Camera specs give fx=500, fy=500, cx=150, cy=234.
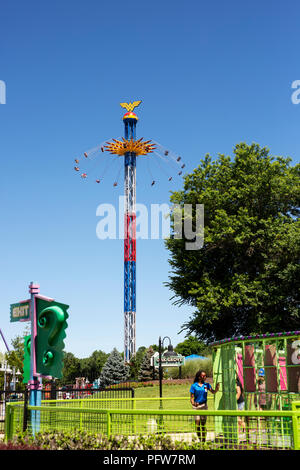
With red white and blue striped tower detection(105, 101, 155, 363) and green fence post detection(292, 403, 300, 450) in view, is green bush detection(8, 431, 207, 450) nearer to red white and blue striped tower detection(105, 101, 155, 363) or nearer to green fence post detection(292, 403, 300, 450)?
green fence post detection(292, 403, 300, 450)

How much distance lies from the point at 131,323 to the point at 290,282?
38.8 meters

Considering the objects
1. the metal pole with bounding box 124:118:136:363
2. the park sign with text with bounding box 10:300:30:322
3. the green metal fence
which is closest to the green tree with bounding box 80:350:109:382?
the metal pole with bounding box 124:118:136:363

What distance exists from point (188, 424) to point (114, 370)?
55.0 metres

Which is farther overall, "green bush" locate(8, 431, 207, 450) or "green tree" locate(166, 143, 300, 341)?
"green tree" locate(166, 143, 300, 341)

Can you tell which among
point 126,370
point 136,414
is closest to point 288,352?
point 136,414

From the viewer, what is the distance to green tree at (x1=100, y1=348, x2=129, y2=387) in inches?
2362

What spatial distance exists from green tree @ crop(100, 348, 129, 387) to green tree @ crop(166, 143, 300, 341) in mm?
28849

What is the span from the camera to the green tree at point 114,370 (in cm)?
6000

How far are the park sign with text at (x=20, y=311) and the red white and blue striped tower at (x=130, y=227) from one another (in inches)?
2116

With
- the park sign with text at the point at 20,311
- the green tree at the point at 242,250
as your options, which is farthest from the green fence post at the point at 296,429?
the green tree at the point at 242,250

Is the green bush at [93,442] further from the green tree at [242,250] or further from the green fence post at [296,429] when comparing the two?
the green tree at [242,250]

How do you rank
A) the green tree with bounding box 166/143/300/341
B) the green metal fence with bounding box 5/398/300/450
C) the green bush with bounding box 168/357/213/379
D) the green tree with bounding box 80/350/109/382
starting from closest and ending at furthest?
the green metal fence with bounding box 5/398/300/450 → the green tree with bounding box 166/143/300/341 → the green bush with bounding box 168/357/213/379 → the green tree with bounding box 80/350/109/382
